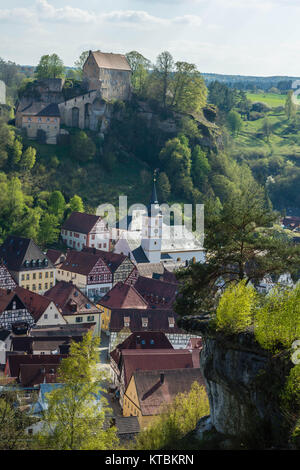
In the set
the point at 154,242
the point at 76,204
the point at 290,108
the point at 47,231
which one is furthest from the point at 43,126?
the point at 290,108

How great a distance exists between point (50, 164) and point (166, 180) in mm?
14724

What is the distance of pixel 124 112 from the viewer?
90688 mm

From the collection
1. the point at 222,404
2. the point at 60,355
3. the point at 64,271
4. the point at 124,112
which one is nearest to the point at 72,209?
the point at 64,271

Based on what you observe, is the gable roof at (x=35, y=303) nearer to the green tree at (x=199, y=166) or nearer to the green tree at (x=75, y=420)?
the green tree at (x=75, y=420)

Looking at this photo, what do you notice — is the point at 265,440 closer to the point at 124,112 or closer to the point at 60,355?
the point at 60,355

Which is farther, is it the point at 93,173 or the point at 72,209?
the point at 93,173

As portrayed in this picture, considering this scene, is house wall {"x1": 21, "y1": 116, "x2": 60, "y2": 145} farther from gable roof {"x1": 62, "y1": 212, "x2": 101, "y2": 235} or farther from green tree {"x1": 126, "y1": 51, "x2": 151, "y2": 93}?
green tree {"x1": 126, "y1": 51, "x2": 151, "y2": 93}

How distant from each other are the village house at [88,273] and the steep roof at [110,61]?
120 feet

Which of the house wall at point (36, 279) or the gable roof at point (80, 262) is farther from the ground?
the gable roof at point (80, 262)

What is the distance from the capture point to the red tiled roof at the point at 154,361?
36781mm

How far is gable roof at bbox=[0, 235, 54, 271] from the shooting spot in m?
56.7

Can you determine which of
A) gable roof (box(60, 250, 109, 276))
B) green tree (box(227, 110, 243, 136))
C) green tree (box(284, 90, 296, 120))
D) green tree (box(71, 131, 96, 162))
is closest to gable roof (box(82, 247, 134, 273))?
gable roof (box(60, 250, 109, 276))

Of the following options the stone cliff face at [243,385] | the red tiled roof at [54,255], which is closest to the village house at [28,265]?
the red tiled roof at [54,255]
